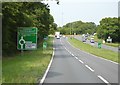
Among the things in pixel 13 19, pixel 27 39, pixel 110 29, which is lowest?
pixel 27 39

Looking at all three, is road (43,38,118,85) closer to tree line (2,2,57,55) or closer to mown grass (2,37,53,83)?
mown grass (2,37,53,83)

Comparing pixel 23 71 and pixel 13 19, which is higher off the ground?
pixel 13 19

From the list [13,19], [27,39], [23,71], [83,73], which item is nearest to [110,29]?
[13,19]

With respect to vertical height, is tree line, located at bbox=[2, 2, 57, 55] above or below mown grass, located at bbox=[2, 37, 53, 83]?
above

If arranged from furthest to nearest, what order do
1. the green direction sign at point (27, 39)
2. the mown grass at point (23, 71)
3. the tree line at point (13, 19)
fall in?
the tree line at point (13, 19) → the green direction sign at point (27, 39) → the mown grass at point (23, 71)

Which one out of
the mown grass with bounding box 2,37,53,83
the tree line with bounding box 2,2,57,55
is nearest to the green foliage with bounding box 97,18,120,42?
the tree line with bounding box 2,2,57,55

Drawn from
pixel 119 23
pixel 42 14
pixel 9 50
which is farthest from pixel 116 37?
pixel 9 50

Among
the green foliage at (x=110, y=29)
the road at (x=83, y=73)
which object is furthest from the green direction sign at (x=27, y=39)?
the green foliage at (x=110, y=29)

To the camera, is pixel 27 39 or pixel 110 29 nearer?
pixel 27 39

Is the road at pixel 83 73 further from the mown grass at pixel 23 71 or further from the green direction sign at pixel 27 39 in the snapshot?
the green direction sign at pixel 27 39

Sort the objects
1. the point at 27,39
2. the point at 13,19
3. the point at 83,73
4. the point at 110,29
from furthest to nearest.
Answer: the point at 110,29
the point at 13,19
the point at 27,39
the point at 83,73

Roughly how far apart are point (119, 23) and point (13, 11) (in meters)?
99.0

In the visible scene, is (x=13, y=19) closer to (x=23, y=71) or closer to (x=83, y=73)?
(x=23, y=71)

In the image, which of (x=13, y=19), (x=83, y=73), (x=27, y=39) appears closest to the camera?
(x=83, y=73)
